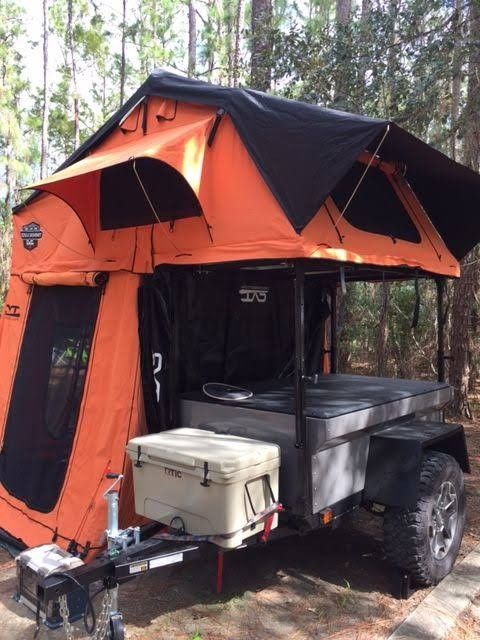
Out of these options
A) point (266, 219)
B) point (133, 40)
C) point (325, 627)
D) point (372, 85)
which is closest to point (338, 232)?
point (266, 219)

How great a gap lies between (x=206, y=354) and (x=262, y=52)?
5653 mm

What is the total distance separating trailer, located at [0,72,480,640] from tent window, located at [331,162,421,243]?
0.02m

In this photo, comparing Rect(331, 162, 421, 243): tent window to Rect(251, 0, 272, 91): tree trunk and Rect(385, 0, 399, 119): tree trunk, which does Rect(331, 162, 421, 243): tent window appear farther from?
Rect(251, 0, 272, 91): tree trunk

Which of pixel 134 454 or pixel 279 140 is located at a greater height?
pixel 279 140

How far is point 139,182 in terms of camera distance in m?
3.49

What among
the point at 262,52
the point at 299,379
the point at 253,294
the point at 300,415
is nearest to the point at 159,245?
the point at 253,294

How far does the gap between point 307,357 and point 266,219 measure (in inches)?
103

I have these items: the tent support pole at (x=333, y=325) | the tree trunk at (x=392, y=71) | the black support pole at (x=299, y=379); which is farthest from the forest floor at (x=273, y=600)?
the tree trunk at (x=392, y=71)

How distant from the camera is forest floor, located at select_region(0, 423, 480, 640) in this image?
3084 mm

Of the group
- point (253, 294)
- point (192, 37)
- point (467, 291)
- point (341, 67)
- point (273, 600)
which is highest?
point (192, 37)

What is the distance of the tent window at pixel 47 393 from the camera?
4156 millimetres

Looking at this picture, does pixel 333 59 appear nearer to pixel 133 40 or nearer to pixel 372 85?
pixel 372 85

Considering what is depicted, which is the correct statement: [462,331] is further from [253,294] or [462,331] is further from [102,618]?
[102,618]

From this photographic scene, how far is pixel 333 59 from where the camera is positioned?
7281mm
